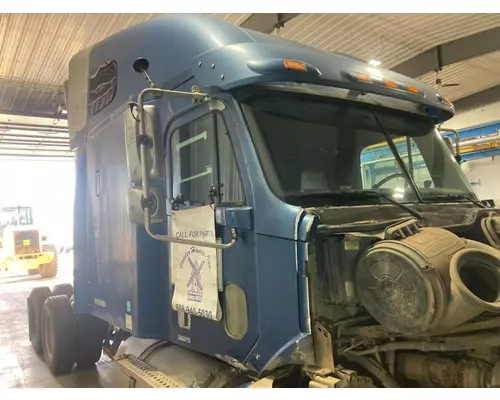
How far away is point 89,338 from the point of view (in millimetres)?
5113

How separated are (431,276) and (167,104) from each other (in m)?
2.00

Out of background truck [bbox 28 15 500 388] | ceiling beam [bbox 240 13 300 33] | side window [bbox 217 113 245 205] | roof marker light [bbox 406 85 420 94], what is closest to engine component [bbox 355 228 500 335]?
background truck [bbox 28 15 500 388]

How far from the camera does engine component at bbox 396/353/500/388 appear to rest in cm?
226

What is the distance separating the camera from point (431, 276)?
6.62 feet

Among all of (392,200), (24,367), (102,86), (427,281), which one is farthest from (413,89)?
(24,367)

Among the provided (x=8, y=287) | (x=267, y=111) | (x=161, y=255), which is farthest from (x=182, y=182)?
(x=8, y=287)

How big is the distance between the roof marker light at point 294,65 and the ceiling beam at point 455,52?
5621mm

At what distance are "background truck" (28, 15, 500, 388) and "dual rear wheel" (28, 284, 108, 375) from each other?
1587 mm

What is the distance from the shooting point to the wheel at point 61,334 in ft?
16.3

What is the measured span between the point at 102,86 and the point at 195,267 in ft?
6.60

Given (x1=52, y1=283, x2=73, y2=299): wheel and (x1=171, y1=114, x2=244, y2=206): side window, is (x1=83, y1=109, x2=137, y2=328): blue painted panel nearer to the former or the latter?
(x1=171, y1=114, x2=244, y2=206): side window

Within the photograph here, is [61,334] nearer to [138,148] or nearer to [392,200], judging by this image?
[138,148]

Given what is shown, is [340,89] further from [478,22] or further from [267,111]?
[478,22]

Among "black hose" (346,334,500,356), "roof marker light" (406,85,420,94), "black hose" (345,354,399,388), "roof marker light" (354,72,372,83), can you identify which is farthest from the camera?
"roof marker light" (406,85,420,94)
